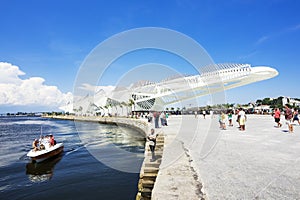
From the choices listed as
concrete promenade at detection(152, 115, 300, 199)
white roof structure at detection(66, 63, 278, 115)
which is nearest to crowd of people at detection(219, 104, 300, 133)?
concrete promenade at detection(152, 115, 300, 199)

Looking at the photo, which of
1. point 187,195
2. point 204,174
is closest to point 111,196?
point 204,174

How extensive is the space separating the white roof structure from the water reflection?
1796 inches

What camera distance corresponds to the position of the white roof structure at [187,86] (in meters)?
49.1

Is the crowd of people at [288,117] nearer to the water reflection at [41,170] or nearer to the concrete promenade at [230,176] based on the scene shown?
the concrete promenade at [230,176]

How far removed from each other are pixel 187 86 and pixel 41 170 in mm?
50507

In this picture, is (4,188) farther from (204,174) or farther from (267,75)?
(267,75)

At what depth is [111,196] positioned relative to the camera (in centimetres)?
720

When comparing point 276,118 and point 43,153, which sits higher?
point 276,118

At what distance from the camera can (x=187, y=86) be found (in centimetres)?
5794

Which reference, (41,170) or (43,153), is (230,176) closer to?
(41,170)

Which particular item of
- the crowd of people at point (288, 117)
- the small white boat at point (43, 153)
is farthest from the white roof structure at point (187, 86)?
the small white boat at point (43, 153)

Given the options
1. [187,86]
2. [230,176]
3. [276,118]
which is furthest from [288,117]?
[187,86]

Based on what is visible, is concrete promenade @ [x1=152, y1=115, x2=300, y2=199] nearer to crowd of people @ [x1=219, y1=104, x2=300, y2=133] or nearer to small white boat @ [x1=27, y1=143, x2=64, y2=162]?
Result: crowd of people @ [x1=219, y1=104, x2=300, y2=133]

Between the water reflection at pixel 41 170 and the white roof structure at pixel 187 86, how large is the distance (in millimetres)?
45622
